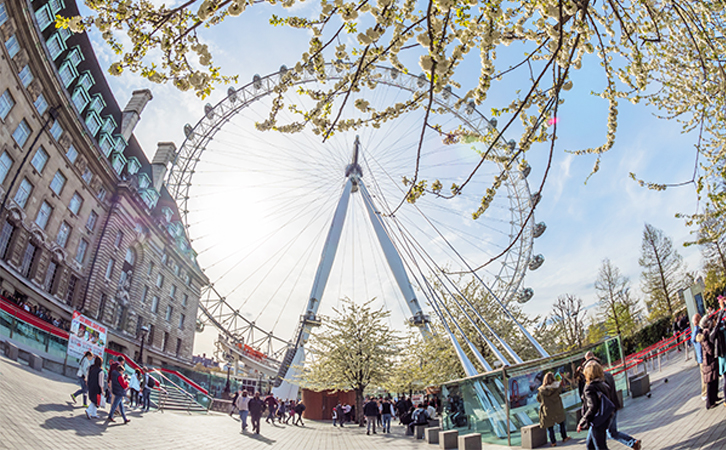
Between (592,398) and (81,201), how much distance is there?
25551mm

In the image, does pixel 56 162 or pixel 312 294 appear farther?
pixel 312 294

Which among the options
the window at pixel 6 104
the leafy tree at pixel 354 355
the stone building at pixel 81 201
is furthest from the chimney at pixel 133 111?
the leafy tree at pixel 354 355

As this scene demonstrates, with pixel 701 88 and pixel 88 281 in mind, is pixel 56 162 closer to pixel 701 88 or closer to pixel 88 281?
pixel 88 281

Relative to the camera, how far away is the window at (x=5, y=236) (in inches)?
670

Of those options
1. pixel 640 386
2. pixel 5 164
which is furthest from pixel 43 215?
pixel 640 386

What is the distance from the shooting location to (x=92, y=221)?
24438 mm

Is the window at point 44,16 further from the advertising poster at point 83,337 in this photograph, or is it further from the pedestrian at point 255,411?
the pedestrian at point 255,411

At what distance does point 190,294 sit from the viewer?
120 ft

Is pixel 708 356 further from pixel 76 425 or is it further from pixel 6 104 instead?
pixel 6 104

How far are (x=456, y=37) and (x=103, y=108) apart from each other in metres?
30.2

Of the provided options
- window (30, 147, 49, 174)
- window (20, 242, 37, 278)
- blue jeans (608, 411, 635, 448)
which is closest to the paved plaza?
blue jeans (608, 411, 635, 448)

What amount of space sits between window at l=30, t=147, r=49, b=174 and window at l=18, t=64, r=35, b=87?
2834 millimetres

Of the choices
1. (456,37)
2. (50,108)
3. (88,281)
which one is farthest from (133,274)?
(456,37)

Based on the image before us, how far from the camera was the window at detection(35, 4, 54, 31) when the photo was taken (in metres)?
19.7
